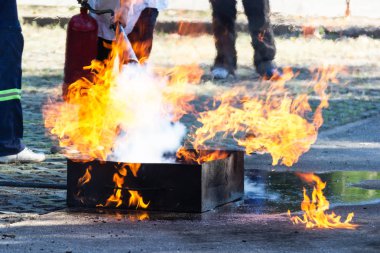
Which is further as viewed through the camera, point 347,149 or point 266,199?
point 347,149

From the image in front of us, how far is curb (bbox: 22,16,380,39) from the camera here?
21.8m

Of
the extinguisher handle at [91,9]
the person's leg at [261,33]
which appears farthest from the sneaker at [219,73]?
the extinguisher handle at [91,9]

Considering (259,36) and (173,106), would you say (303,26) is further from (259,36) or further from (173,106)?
(173,106)

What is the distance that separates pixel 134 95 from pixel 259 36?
6611 mm

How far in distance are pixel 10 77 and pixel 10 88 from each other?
0.29ft

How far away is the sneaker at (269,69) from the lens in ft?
50.2

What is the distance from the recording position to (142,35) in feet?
31.2

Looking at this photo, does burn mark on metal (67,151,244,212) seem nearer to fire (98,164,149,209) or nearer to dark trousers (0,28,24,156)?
fire (98,164,149,209)

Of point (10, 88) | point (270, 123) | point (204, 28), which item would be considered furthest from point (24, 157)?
point (204, 28)

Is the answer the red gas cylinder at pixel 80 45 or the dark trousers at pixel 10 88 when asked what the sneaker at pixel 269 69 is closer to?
the red gas cylinder at pixel 80 45

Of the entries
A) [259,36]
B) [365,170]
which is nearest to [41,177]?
[365,170]

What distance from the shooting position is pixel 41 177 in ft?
28.0

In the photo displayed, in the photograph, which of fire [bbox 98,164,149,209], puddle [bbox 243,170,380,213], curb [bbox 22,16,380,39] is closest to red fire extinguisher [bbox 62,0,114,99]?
puddle [bbox 243,170,380,213]

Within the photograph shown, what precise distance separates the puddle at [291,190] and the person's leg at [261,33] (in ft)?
20.0
